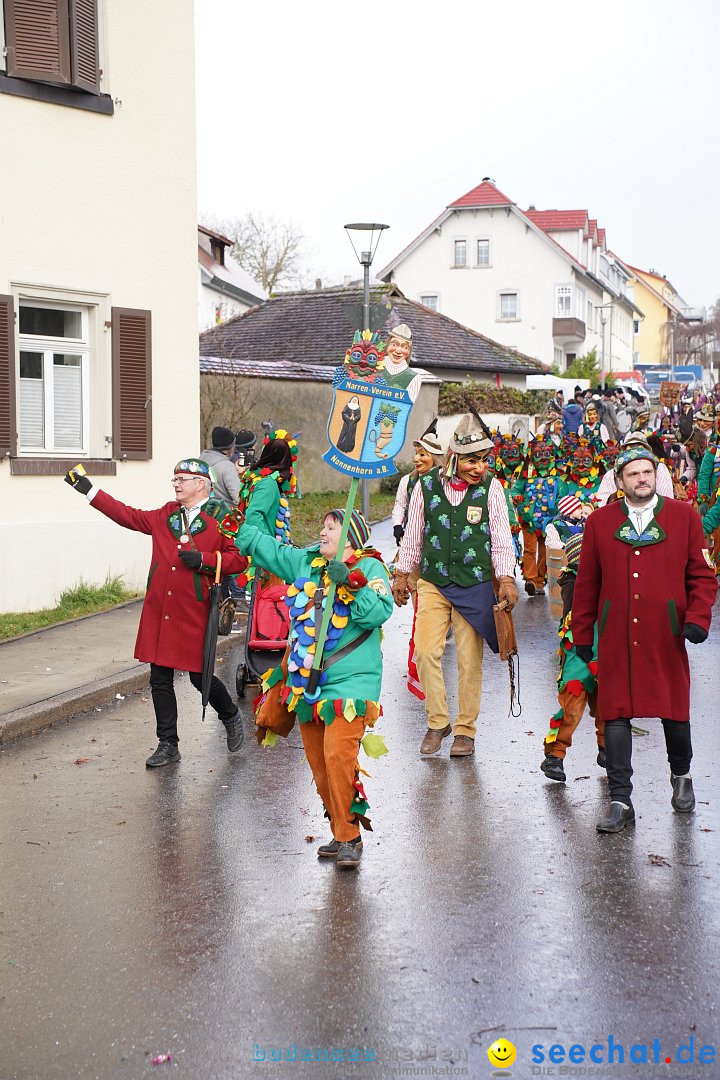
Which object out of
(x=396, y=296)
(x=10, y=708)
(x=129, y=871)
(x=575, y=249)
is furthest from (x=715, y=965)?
(x=575, y=249)

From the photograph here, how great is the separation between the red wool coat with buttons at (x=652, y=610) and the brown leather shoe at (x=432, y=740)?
172 centimetres

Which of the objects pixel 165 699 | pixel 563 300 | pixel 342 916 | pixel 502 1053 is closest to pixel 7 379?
pixel 165 699

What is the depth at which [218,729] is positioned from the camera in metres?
8.60

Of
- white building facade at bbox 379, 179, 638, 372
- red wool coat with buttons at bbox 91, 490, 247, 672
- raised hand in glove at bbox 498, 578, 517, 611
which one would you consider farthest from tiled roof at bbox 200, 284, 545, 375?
red wool coat with buttons at bbox 91, 490, 247, 672

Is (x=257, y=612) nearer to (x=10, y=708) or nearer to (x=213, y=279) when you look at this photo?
(x=10, y=708)

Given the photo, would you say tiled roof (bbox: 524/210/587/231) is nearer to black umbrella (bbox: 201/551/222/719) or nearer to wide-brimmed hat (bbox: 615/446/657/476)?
black umbrella (bbox: 201/551/222/719)

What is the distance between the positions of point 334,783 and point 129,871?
97cm

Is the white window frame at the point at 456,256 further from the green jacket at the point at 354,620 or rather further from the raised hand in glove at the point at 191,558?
the green jacket at the point at 354,620

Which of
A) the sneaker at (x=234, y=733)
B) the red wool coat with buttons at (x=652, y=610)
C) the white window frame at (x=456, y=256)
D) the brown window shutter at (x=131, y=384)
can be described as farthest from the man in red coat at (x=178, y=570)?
the white window frame at (x=456, y=256)

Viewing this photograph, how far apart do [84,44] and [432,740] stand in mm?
8825

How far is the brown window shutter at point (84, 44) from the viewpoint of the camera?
12883 millimetres

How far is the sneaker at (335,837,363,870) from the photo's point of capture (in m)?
5.52

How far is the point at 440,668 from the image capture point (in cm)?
787

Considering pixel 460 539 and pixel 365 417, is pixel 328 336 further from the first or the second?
pixel 365 417
